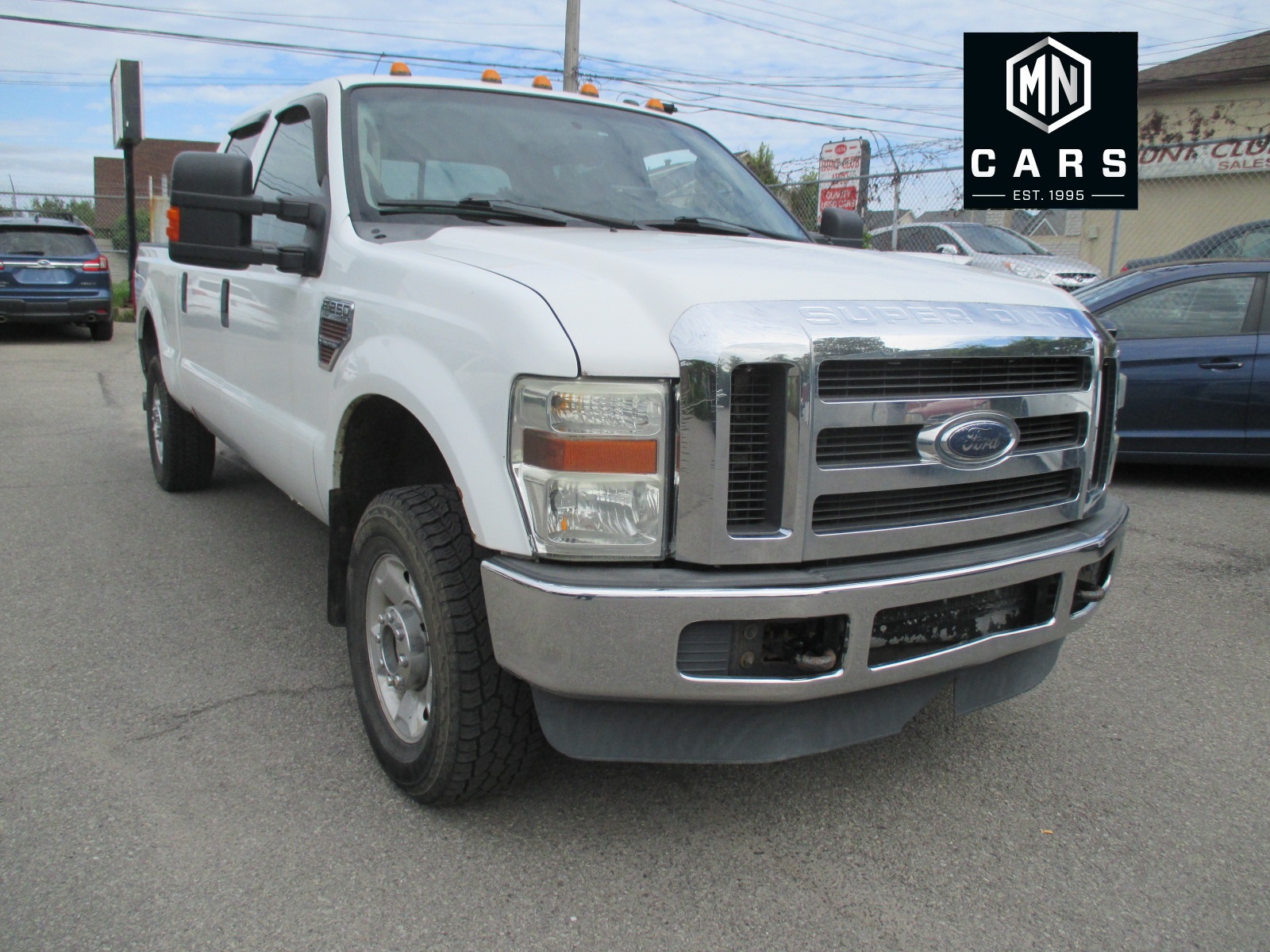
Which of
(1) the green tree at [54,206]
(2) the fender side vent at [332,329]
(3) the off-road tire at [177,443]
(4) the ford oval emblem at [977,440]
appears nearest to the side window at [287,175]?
(2) the fender side vent at [332,329]

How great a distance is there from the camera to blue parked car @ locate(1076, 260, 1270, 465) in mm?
6305

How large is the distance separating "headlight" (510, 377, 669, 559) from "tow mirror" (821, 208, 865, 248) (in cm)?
246

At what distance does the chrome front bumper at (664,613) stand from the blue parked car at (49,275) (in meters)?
14.3

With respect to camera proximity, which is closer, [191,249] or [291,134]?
[191,249]

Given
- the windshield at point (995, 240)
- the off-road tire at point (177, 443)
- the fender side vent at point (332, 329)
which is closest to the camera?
the fender side vent at point (332, 329)

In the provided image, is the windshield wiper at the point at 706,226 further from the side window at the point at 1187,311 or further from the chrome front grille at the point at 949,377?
the side window at the point at 1187,311

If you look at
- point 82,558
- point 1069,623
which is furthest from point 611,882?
point 82,558

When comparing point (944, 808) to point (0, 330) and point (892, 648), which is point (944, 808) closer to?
point (892, 648)

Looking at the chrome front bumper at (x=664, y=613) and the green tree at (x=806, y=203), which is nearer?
the chrome front bumper at (x=664, y=613)

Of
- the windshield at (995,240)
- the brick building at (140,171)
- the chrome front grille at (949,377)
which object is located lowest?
the chrome front grille at (949,377)

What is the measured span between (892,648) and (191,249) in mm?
2256

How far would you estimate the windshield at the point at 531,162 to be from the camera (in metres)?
3.40

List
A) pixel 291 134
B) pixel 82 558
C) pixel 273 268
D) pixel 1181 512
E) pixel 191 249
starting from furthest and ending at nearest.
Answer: pixel 1181 512 < pixel 82 558 < pixel 291 134 < pixel 273 268 < pixel 191 249

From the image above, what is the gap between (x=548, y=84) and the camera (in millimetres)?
4059
